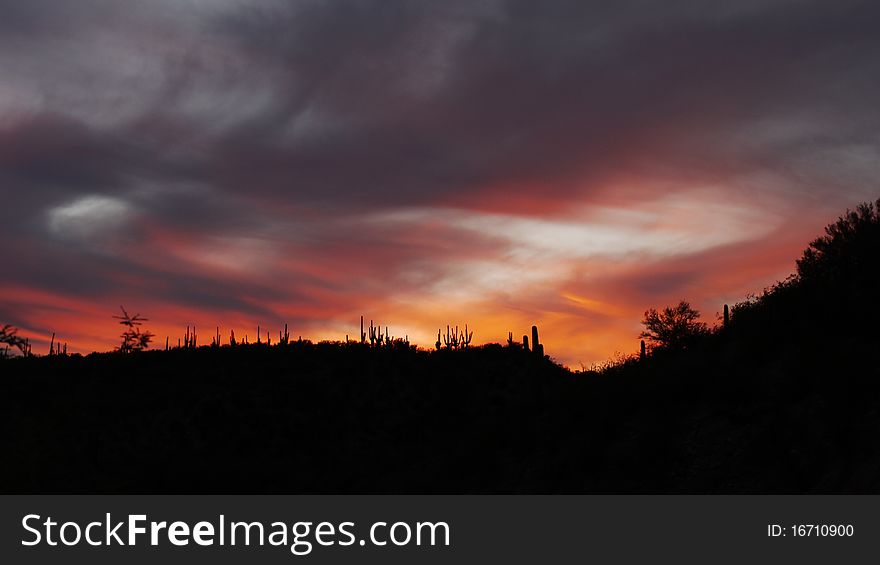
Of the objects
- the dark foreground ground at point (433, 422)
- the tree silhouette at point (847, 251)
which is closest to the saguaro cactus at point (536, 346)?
the dark foreground ground at point (433, 422)

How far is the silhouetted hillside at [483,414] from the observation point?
920 inches

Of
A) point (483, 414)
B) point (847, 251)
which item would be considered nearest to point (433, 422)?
point (483, 414)

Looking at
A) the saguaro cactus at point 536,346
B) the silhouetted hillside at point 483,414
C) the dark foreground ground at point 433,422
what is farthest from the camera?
the saguaro cactus at point 536,346

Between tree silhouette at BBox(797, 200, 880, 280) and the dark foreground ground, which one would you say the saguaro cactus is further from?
tree silhouette at BBox(797, 200, 880, 280)

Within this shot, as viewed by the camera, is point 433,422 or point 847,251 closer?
point 847,251

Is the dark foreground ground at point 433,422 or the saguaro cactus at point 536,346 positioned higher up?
the saguaro cactus at point 536,346

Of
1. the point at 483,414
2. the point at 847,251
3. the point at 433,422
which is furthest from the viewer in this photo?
the point at 483,414

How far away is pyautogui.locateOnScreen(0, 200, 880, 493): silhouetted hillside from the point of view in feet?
76.7

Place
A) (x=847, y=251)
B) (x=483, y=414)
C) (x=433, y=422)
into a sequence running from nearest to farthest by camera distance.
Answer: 1. (x=847, y=251)
2. (x=433, y=422)
3. (x=483, y=414)

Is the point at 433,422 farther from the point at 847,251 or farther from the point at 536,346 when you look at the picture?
the point at 847,251

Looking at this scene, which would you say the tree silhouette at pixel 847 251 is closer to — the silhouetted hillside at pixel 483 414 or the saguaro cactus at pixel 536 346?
the silhouetted hillside at pixel 483 414

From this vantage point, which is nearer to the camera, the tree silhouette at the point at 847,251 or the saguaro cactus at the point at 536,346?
the tree silhouette at the point at 847,251

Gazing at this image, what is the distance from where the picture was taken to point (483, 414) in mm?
48250
